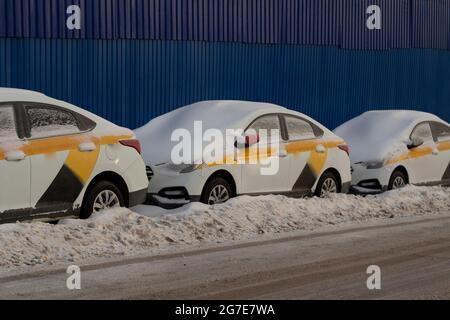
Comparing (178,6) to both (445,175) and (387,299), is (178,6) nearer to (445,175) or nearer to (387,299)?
(445,175)

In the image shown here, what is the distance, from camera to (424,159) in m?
18.6

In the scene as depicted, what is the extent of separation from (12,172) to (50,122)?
103 centimetres

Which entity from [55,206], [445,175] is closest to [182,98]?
[445,175]

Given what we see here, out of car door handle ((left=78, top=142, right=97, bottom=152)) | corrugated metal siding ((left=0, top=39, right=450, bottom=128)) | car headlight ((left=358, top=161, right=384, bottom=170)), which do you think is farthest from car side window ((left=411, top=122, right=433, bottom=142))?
car door handle ((left=78, top=142, right=97, bottom=152))

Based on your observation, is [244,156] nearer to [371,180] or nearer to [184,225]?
[184,225]

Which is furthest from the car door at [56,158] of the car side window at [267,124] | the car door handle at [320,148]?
the car door handle at [320,148]

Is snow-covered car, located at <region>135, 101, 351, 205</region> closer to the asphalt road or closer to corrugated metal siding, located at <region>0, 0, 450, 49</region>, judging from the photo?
the asphalt road

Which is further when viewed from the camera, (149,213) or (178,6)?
(178,6)

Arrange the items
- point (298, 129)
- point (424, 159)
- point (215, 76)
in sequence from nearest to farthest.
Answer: point (298, 129), point (424, 159), point (215, 76)

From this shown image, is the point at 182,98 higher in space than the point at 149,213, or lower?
higher

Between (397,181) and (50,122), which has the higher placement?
(50,122)

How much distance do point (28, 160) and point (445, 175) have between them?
973 cm

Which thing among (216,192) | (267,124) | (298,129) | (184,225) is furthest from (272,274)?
(298,129)

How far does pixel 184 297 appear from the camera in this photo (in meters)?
8.86
